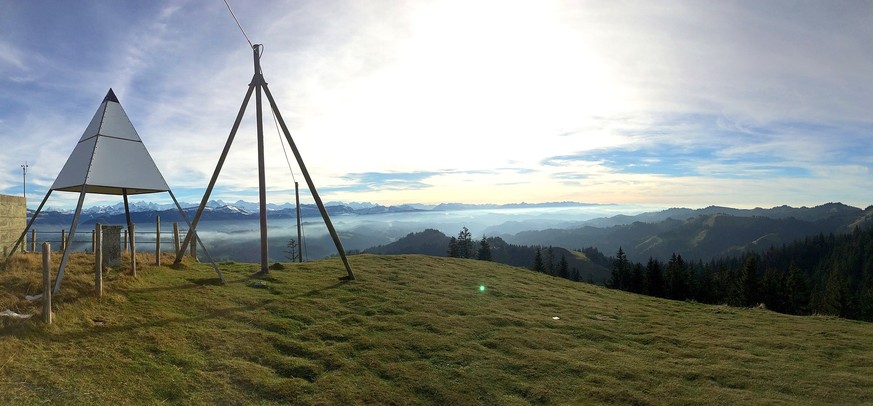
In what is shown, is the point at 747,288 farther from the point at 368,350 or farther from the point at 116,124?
the point at 116,124

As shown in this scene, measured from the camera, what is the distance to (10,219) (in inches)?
928

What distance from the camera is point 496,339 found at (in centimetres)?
1420

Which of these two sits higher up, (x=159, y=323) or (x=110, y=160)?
(x=110, y=160)

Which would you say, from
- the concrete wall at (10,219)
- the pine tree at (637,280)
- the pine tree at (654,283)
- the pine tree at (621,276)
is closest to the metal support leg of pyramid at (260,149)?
the concrete wall at (10,219)

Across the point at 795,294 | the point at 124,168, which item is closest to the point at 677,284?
the point at 795,294

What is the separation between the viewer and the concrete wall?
2291cm

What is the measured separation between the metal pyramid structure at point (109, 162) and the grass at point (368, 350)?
3.32 meters

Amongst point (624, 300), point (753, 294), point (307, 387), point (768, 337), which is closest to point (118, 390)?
point (307, 387)

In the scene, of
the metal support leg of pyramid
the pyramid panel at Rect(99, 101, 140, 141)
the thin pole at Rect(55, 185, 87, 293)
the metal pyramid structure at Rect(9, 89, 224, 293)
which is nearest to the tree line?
the metal support leg of pyramid

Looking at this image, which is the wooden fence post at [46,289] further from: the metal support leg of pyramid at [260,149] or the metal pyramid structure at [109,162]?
the metal support leg of pyramid at [260,149]

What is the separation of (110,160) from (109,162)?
12 cm

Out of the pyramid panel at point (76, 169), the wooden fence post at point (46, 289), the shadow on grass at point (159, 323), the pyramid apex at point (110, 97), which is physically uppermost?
the pyramid apex at point (110, 97)

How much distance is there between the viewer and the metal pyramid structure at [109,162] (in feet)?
54.7

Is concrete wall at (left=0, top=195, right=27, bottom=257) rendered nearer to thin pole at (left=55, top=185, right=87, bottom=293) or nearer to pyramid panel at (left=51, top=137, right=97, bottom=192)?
pyramid panel at (left=51, top=137, right=97, bottom=192)
